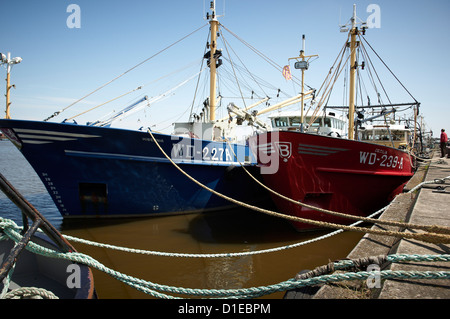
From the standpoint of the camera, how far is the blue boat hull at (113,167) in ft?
21.9

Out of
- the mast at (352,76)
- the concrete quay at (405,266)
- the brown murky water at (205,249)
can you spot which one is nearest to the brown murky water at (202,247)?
the brown murky water at (205,249)

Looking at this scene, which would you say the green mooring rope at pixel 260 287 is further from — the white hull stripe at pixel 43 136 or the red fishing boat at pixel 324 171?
the white hull stripe at pixel 43 136

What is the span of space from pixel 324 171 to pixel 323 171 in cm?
2

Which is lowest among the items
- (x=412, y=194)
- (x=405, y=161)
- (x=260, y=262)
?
(x=260, y=262)

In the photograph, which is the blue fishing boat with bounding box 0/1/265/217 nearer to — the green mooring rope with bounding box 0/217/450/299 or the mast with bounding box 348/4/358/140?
the mast with bounding box 348/4/358/140

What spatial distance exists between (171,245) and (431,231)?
15.2 ft

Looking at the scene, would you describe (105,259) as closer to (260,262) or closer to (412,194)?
(260,262)

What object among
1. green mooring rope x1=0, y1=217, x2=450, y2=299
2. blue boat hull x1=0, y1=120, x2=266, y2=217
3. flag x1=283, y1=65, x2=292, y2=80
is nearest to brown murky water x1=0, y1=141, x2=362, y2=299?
blue boat hull x1=0, y1=120, x2=266, y2=217

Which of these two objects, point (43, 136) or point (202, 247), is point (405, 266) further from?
point (43, 136)

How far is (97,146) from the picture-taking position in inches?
273

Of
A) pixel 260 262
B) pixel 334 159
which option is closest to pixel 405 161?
pixel 334 159

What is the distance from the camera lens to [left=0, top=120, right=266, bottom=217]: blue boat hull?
6.69 meters

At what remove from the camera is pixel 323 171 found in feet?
20.6

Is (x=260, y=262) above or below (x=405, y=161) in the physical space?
below
